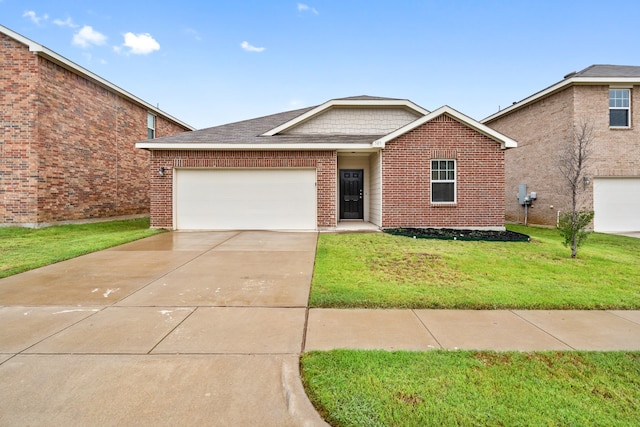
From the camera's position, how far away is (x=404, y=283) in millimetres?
4941

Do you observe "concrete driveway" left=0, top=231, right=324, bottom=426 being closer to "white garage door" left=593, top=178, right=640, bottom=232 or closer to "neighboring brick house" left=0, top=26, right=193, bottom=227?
"neighboring brick house" left=0, top=26, right=193, bottom=227

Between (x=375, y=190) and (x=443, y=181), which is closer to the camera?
(x=443, y=181)

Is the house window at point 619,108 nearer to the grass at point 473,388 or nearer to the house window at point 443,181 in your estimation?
the house window at point 443,181

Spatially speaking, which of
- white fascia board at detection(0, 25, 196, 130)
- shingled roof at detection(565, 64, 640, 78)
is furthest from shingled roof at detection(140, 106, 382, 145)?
shingled roof at detection(565, 64, 640, 78)

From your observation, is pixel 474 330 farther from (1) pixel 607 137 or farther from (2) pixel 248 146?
(1) pixel 607 137

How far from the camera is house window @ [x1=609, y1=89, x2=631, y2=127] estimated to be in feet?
41.6

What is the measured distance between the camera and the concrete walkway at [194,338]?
84.3 inches

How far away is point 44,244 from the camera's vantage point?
8.46 meters

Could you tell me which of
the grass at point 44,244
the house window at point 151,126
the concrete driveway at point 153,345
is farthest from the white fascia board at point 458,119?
the house window at point 151,126

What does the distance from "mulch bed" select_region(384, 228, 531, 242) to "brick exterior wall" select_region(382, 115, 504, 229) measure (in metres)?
0.56

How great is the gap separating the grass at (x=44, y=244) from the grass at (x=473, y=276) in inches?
217

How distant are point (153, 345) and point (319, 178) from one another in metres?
9.00

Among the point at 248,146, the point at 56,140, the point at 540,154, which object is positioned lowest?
the point at 248,146

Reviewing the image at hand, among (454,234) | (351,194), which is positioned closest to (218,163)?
(351,194)
